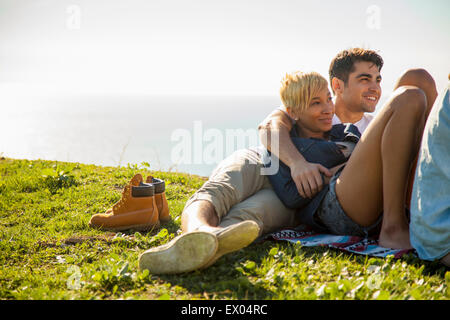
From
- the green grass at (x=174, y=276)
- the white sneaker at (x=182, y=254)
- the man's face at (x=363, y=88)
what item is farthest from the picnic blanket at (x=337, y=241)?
the man's face at (x=363, y=88)

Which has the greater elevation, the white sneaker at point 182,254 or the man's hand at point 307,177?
the man's hand at point 307,177

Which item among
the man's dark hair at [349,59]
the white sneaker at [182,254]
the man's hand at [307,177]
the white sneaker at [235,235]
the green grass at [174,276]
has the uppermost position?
the man's dark hair at [349,59]

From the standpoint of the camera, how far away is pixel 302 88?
3.20 m

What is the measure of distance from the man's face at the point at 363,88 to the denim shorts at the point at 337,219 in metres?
1.77

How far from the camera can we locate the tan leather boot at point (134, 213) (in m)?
3.22

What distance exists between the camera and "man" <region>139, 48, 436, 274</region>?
193 cm

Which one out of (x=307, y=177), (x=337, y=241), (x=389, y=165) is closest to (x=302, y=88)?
(x=307, y=177)

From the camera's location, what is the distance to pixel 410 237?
2230mm

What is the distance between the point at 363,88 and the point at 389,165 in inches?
80.5

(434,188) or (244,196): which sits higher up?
(434,188)

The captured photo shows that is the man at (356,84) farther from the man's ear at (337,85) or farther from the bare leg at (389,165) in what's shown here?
the bare leg at (389,165)

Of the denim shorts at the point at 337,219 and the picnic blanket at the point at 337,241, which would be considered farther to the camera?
the denim shorts at the point at 337,219

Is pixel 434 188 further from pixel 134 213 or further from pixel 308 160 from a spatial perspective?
pixel 134 213
